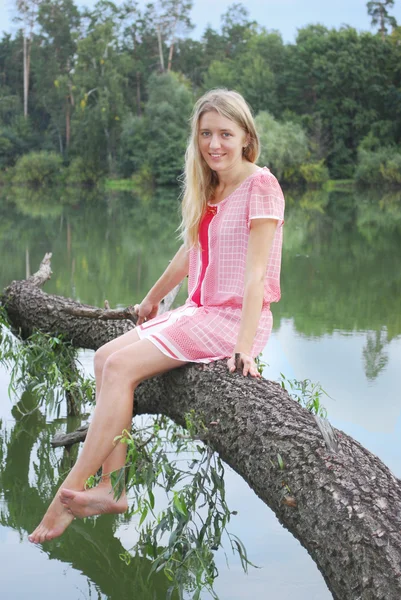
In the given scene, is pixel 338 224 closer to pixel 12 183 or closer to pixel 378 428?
pixel 378 428

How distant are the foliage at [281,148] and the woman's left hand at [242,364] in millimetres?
32889

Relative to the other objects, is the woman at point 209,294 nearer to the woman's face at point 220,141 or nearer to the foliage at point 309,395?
the woman's face at point 220,141

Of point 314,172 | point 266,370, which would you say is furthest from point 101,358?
point 314,172

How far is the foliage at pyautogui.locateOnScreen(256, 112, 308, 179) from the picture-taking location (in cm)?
3619

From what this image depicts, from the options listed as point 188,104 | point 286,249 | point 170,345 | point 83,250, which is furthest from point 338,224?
point 188,104

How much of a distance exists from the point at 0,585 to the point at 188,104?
39736 millimetres

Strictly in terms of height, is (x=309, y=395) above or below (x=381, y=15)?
below

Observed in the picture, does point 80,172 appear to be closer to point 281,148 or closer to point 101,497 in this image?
point 281,148

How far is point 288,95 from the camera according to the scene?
4741cm

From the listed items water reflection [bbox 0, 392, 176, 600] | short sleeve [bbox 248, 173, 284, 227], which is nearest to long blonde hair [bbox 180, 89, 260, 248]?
short sleeve [bbox 248, 173, 284, 227]

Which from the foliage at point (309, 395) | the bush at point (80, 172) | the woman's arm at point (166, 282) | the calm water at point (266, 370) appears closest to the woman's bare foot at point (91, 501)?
the calm water at point (266, 370)

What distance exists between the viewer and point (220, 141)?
10.8 feet

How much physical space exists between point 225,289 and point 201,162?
54 centimetres

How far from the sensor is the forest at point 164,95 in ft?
134
